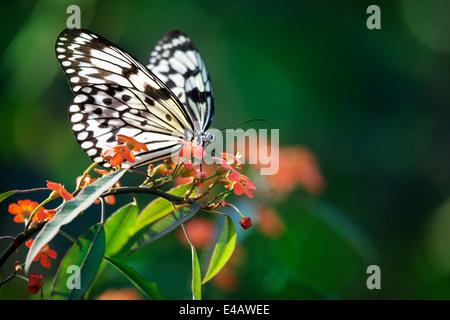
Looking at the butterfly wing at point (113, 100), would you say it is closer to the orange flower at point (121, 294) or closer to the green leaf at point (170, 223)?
the green leaf at point (170, 223)

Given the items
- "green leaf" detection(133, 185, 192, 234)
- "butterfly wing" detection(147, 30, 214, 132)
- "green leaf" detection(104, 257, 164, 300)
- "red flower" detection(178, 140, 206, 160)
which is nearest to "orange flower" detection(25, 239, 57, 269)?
"green leaf" detection(104, 257, 164, 300)

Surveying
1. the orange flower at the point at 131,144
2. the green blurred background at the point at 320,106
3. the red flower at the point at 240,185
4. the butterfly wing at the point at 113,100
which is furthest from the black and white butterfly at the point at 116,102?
the green blurred background at the point at 320,106

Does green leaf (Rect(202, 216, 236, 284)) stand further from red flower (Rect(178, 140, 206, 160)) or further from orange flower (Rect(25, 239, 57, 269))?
orange flower (Rect(25, 239, 57, 269))

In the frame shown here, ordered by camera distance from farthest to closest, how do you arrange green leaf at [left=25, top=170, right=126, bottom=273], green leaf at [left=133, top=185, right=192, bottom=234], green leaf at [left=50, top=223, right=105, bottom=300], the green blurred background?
the green blurred background → green leaf at [left=133, top=185, right=192, bottom=234] → green leaf at [left=50, top=223, right=105, bottom=300] → green leaf at [left=25, top=170, right=126, bottom=273]

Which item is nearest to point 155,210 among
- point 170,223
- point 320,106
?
point 170,223

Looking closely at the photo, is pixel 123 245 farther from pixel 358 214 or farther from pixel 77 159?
pixel 358 214

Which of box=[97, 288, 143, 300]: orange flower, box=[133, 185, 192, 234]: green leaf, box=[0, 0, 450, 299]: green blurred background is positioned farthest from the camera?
box=[0, 0, 450, 299]: green blurred background

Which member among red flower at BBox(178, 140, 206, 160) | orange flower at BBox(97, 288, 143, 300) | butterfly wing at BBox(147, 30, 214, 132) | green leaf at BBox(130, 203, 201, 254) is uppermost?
butterfly wing at BBox(147, 30, 214, 132)

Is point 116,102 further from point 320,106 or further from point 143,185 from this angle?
point 320,106
